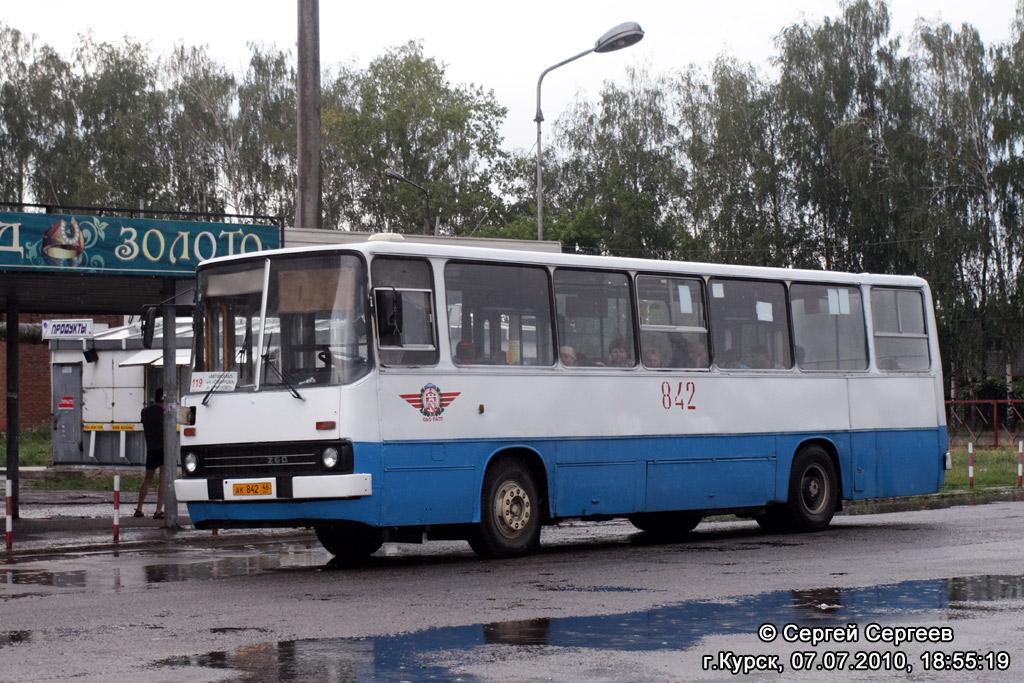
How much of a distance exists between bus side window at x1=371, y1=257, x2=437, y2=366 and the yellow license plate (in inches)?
62.6

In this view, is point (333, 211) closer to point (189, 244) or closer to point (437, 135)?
point (437, 135)

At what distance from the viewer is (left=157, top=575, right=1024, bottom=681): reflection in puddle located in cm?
805

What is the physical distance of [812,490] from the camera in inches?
727

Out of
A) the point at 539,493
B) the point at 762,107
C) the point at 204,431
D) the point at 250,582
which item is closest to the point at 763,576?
the point at 539,493

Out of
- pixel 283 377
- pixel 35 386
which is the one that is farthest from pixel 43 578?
pixel 35 386

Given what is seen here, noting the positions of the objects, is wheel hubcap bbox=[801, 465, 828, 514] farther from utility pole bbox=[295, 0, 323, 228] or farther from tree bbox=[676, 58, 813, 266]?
tree bbox=[676, 58, 813, 266]

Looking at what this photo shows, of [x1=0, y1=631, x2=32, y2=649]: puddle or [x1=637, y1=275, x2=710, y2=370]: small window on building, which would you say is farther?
[x1=637, y1=275, x2=710, y2=370]: small window on building

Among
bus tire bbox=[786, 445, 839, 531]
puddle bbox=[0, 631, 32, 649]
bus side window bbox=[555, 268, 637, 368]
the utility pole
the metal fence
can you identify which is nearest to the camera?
puddle bbox=[0, 631, 32, 649]

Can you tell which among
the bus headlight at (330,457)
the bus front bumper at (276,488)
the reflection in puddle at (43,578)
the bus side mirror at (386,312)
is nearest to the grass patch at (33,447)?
the reflection in puddle at (43,578)

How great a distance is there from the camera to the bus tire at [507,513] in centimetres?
1466

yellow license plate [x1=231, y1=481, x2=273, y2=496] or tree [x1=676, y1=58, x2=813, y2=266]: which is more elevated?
tree [x1=676, y1=58, x2=813, y2=266]

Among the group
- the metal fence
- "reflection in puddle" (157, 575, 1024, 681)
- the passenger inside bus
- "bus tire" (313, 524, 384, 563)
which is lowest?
"reflection in puddle" (157, 575, 1024, 681)

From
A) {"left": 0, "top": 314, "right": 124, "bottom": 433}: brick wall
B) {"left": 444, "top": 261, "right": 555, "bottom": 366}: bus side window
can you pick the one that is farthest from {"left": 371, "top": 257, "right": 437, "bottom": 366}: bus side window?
{"left": 0, "top": 314, "right": 124, "bottom": 433}: brick wall

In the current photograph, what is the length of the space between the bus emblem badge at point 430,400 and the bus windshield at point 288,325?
0.65 metres
